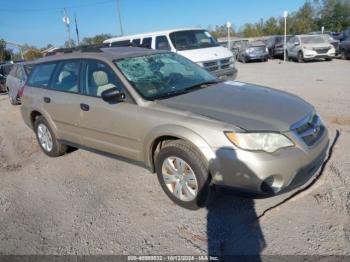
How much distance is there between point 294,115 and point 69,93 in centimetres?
312

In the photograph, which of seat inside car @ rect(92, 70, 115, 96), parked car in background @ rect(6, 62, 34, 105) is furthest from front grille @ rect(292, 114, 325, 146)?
parked car in background @ rect(6, 62, 34, 105)

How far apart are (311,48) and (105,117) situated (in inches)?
665

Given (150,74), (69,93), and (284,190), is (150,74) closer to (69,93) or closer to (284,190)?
(69,93)

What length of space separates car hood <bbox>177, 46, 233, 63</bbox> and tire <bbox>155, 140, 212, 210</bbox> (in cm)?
679

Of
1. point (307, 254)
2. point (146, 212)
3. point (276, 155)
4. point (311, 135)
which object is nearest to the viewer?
point (307, 254)

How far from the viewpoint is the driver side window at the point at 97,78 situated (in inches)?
169

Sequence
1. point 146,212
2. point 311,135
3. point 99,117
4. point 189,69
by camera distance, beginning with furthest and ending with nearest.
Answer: point 189,69 → point 99,117 → point 146,212 → point 311,135

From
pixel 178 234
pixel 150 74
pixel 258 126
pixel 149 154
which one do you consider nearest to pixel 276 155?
pixel 258 126

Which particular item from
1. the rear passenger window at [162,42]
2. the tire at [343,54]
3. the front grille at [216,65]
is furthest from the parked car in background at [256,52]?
the rear passenger window at [162,42]

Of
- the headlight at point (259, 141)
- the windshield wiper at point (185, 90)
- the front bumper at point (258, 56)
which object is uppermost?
the windshield wiper at point (185, 90)

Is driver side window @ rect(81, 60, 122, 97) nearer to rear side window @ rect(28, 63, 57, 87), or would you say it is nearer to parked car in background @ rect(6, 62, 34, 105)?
rear side window @ rect(28, 63, 57, 87)

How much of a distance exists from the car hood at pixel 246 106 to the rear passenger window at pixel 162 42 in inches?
270

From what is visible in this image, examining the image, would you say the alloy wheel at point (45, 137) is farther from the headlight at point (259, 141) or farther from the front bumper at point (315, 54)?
the front bumper at point (315, 54)

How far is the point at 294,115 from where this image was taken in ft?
11.6
